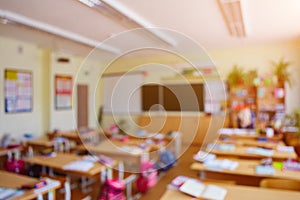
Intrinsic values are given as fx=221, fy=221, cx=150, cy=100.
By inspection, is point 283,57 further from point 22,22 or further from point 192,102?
point 22,22

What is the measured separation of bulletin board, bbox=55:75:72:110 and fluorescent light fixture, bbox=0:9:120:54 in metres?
0.98

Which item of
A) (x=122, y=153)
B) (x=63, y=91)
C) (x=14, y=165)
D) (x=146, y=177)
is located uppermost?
(x=63, y=91)

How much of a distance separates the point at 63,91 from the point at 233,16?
359 cm

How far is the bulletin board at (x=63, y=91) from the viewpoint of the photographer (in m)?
4.65

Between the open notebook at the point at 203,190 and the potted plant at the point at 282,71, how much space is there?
4006 millimetres

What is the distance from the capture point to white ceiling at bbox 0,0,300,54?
266 cm

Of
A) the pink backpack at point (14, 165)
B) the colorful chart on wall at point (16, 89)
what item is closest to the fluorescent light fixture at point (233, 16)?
the colorful chart on wall at point (16, 89)

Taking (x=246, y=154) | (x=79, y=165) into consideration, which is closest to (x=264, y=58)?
(x=246, y=154)

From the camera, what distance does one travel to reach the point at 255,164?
2.58m

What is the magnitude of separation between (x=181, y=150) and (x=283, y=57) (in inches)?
123

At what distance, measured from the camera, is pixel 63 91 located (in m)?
4.76

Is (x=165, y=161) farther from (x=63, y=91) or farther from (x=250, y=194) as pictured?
(x=63, y=91)

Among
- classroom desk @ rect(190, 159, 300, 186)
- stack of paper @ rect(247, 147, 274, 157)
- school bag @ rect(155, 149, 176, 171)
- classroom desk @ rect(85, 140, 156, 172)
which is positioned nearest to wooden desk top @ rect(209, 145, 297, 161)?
stack of paper @ rect(247, 147, 274, 157)

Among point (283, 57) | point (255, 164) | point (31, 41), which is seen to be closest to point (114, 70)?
point (31, 41)
